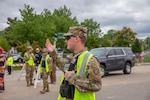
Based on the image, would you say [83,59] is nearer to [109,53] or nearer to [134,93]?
[134,93]

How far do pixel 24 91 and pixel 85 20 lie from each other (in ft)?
202

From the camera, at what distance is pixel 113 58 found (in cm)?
1769

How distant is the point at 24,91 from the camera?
11.8 meters

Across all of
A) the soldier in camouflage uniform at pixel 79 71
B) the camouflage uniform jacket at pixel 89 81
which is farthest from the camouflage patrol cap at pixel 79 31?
the camouflage uniform jacket at pixel 89 81

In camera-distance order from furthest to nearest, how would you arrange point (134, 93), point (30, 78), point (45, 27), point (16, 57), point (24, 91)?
point (16, 57) → point (45, 27) → point (30, 78) → point (24, 91) → point (134, 93)

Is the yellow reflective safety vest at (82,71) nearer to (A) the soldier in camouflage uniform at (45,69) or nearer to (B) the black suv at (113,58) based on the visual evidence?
(A) the soldier in camouflage uniform at (45,69)

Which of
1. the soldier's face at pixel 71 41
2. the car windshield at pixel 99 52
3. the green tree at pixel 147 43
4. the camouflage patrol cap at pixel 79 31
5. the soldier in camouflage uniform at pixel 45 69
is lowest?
the soldier in camouflage uniform at pixel 45 69

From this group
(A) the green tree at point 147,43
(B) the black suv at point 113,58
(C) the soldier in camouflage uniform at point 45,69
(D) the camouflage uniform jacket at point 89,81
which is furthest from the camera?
(A) the green tree at point 147,43

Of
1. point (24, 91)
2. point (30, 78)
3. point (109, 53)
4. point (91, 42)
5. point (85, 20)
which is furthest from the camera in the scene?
point (85, 20)

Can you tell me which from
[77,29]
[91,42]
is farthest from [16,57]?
[77,29]

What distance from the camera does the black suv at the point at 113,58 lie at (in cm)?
1720

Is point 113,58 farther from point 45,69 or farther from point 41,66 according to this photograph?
point 45,69

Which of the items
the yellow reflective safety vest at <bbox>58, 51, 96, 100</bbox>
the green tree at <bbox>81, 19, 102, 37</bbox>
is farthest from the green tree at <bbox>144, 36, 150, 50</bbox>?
the yellow reflective safety vest at <bbox>58, 51, 96, 100</bbox>

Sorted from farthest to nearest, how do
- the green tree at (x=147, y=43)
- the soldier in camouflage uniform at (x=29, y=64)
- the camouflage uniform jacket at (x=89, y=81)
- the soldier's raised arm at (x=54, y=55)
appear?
the green tree at (x=147, y=43)
the soldier in camouflage uniform at (x=29, y=64)
the soldier's raised arm at (x=54, y=55)
the camouflage uniform jacket at (x=89, y=81)
